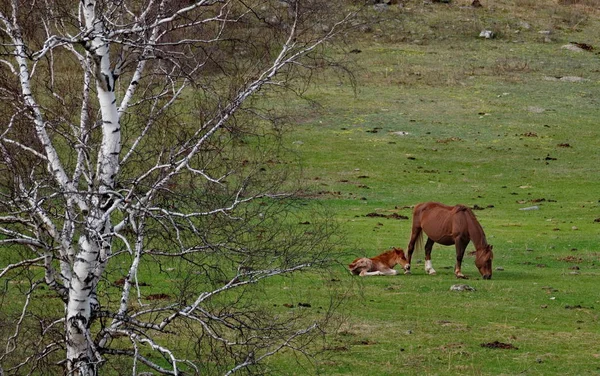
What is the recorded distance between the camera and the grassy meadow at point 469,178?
1436cm

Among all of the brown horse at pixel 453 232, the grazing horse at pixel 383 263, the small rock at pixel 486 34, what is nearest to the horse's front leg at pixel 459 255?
the brown horse at pixel 453 232

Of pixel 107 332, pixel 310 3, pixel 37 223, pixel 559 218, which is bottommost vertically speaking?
pixel 559 218

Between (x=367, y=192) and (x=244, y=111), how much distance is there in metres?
20.0

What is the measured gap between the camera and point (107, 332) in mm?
9250

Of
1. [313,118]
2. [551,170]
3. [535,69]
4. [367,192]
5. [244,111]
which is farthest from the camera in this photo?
[535,69]

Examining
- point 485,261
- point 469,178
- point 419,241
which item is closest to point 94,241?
point 485,261

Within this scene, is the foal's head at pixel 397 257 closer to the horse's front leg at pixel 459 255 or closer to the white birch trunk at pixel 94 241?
the horse's front leg at pixel 459 255

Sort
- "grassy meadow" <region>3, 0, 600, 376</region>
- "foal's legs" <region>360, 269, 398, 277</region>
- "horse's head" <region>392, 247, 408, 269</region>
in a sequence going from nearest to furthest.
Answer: "grassy meadow" <region>3, 0, 600, 376</region>, "foal's legs" <region>360, 269, 398, 277</region>, "horse's head" <region>392, 247, 408, 269</region>

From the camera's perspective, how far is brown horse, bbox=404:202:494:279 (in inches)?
747

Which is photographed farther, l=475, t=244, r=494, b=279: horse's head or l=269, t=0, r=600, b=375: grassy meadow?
l=475, t=244, r=494, b=279: horse's head

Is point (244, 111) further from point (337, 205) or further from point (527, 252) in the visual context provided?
point (337, 205)

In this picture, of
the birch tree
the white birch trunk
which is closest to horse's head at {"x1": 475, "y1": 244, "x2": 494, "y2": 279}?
the birch tree

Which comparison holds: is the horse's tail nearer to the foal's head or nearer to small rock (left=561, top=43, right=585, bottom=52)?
the foal's head

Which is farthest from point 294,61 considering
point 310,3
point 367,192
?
point 367,192
